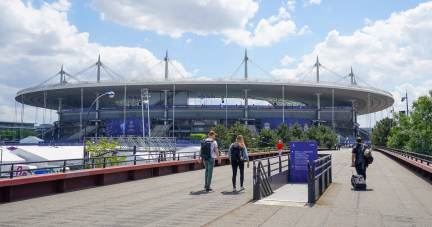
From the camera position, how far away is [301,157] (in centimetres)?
1409

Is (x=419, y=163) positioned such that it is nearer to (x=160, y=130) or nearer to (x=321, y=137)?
(x=321, y=137)

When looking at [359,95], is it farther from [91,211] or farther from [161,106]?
[91,211]

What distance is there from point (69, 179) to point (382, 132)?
8170cm

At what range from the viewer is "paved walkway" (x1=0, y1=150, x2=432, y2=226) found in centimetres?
747

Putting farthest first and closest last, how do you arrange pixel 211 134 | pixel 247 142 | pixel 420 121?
pixel 247 142 → pixel 420 121 → pixel 211 134

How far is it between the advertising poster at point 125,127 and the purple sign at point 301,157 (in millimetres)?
75520

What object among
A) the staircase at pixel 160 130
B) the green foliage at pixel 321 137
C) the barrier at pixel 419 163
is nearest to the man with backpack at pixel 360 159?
the barrier at pixel 419 163

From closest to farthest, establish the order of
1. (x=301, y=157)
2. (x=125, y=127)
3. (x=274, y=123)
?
(x=301, y=157) < (x=125, y=127) < (x=274, y=123)

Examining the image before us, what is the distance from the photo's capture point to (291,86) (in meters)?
88.2

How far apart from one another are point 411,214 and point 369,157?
457 centimetres

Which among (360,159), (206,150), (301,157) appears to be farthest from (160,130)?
(360,159)

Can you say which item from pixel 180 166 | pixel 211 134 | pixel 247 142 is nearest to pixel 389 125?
pixel 247 142

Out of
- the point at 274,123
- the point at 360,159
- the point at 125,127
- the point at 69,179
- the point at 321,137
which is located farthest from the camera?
the point at 274,123

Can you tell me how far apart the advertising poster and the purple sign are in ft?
248
